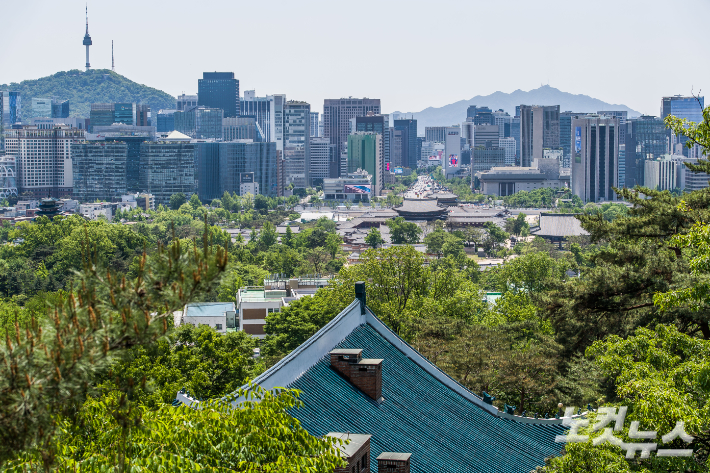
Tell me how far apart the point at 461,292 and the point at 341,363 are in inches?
876

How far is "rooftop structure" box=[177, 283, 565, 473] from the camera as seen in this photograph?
14.4 metres

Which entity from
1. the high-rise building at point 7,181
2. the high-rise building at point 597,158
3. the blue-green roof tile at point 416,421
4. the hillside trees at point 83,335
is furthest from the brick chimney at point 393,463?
the high-rise building at point 7,181

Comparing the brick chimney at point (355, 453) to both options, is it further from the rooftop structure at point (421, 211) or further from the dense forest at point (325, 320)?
the rooftop structure at point (421, 211)

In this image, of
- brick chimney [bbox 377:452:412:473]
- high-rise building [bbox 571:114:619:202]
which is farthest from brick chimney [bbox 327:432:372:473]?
high-rise building [bbox 571:114:619:202]

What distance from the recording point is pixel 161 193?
172625mm

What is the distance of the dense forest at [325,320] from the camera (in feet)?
21.0

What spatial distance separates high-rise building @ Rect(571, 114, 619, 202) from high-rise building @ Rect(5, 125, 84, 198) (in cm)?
11703

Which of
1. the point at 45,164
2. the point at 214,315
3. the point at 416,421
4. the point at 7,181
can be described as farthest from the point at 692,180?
the point at 416,421

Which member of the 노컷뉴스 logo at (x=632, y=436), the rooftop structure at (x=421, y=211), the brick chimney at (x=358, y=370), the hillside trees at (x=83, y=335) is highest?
the hillside trees at (x=83, y=335)

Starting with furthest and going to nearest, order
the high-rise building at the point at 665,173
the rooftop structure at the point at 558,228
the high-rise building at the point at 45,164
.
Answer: the high-rise building at the point at 665,173, the high-rise building at the point at 45,164, the rooftop structure at the point at 558,228

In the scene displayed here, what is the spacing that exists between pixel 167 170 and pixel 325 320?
459 feet

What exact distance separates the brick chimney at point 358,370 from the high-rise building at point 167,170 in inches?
6330

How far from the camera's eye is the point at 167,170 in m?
172

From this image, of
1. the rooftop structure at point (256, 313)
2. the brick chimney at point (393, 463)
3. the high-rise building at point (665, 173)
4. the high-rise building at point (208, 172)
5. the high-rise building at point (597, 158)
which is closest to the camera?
the brick chimney at point (393, 463)
